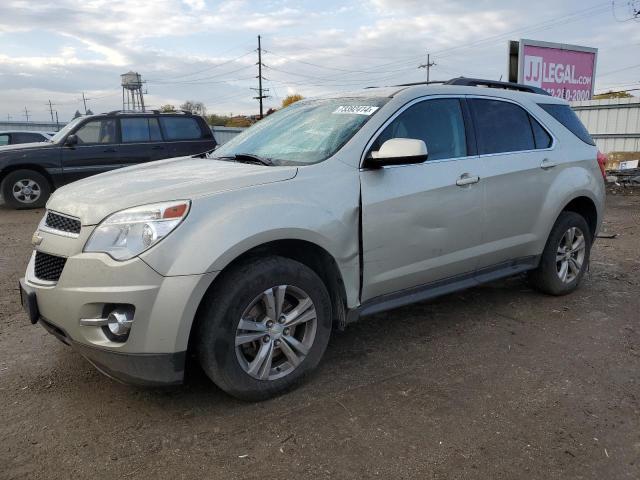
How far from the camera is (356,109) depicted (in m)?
3.65

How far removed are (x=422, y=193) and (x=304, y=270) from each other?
3.33ft

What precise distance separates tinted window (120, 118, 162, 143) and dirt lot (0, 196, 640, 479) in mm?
7137

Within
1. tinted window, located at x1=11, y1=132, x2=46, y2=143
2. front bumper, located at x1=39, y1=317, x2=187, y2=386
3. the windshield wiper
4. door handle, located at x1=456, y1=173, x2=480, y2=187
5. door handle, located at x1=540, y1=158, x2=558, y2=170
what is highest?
tinted window, located at x1=11, y1=132, x2=46, y2=143

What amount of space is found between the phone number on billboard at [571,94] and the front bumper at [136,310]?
15532mm

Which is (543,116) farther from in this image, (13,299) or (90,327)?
(13,299)

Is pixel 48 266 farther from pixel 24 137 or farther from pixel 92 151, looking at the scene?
pixel 24 137

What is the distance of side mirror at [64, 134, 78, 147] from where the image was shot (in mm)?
10234

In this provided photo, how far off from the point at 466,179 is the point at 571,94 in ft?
48.0

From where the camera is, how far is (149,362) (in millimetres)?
2635

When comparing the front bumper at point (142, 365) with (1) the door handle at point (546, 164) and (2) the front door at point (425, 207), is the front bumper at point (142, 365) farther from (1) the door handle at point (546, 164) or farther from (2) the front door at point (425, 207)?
(1) the door handle at point (546, 164)

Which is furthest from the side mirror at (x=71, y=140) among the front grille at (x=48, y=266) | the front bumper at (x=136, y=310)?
the front bumper at (x=136, y=310)

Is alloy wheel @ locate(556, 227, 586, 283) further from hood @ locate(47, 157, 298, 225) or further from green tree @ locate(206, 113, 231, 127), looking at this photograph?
green tree @ locate(206, 113, 231, 127)

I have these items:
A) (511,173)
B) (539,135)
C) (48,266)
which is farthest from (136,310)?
(539,135)

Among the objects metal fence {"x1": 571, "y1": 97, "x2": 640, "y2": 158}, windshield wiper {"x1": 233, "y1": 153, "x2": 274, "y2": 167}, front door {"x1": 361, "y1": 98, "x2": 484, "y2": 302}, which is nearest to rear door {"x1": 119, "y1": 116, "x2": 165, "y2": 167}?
windshield wiper {"x1": 233, "y1": 153, "x2": 274, "y2": 167}
